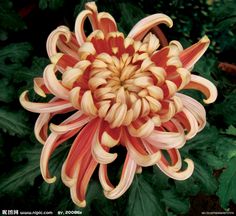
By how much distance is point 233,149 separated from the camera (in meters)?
1.46

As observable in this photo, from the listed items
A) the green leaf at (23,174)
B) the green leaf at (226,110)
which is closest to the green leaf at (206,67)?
the green leaf at (226,110)

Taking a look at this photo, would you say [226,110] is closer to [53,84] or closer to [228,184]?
[228,184]

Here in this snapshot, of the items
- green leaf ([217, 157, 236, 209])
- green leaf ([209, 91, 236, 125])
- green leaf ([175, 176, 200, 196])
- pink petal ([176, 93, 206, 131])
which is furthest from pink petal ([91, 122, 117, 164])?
green leaf ([209, 91, 236, 125])

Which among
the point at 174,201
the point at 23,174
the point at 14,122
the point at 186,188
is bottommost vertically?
the point at 174,201

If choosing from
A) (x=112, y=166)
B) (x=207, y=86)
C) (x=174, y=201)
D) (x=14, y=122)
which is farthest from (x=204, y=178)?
(x=14, y=122)

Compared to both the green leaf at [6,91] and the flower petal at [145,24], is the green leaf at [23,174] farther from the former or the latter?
the flower petal at [145,24]

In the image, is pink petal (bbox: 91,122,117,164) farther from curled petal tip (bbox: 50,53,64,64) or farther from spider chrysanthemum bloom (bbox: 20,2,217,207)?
curled petal tip (bbox: 50,53,64,64)

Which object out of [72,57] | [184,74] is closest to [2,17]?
[72,57]

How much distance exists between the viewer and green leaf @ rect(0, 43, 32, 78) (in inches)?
55.1

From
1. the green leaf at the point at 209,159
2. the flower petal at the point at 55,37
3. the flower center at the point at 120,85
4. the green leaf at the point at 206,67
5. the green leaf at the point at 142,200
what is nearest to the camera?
the flower center at the point at 120,85

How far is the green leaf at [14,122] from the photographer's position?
1.30 meters

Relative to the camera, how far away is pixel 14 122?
4.31 ft

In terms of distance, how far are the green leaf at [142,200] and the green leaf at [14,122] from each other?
37 cm

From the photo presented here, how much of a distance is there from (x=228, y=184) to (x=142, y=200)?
313mm
